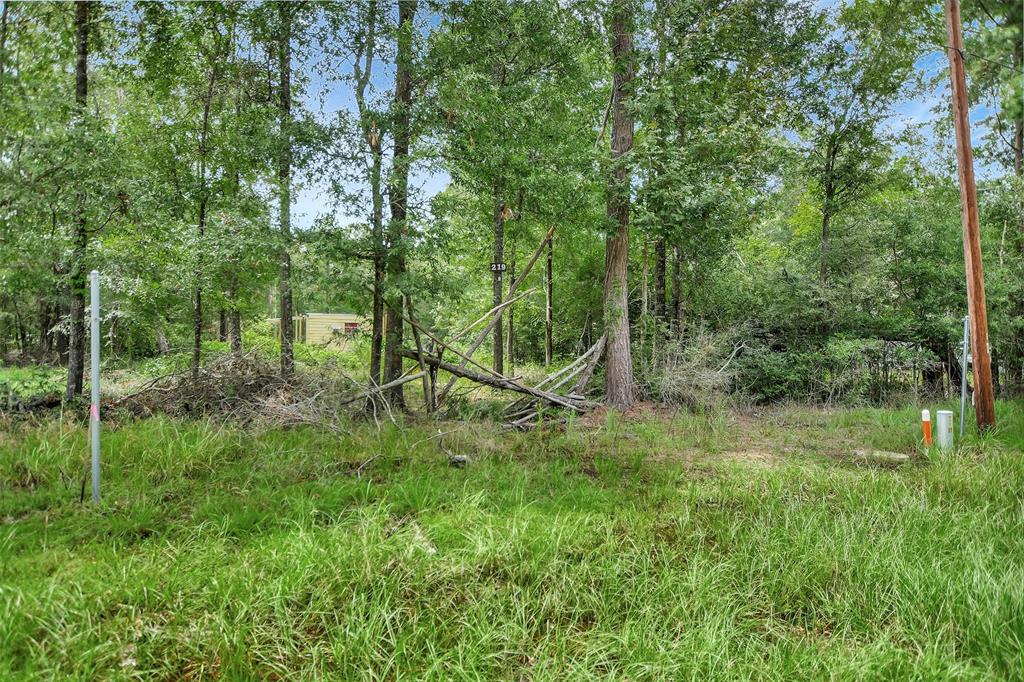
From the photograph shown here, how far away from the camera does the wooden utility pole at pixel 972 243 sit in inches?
254

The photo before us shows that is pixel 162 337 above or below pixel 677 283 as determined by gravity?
below

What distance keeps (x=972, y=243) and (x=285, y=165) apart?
8.61 m

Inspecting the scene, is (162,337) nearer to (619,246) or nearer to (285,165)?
(285,165)

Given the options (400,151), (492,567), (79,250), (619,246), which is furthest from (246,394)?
(619,246)

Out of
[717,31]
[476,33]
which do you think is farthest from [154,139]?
[717,31]

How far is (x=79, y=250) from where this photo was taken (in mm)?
6691

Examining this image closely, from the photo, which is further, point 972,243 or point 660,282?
point 660,282

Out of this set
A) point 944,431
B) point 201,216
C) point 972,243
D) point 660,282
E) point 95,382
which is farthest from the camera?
point 660,282

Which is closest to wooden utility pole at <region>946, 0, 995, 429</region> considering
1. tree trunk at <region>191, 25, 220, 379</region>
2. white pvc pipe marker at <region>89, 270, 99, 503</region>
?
white pvc pipe marker at <region>89, 270, 99, 503</region>

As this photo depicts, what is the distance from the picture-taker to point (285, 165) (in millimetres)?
6637

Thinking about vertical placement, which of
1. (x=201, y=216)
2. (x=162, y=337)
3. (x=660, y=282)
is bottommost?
(x=162, y=337)

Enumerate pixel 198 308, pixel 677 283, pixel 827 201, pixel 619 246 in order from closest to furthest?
1. pixel 198 308
2. pixel 619 246
3. pixel 827 201
4. pixel 677 283

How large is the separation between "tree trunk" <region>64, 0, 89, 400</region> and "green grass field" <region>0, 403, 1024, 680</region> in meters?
2.03

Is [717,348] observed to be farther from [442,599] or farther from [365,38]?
[442,599]
